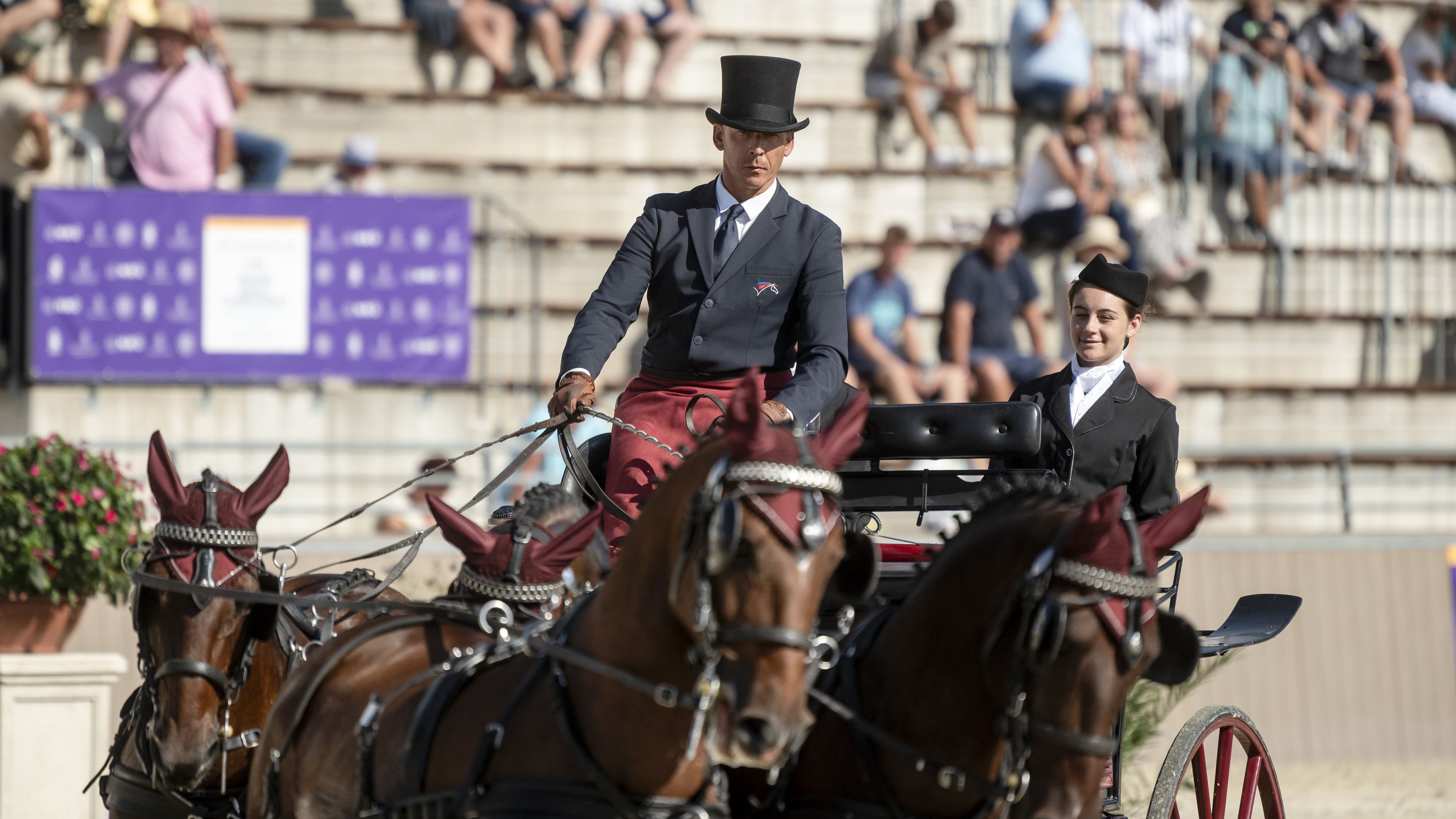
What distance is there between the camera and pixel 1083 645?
315 cm

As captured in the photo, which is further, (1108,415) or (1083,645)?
(1108,415)

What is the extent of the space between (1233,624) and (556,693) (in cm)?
219

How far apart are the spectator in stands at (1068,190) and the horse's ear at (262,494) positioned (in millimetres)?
8025

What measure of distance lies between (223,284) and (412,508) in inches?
69.3

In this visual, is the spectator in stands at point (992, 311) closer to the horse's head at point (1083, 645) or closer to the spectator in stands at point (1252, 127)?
the spectator in stands at point (1252, 127)

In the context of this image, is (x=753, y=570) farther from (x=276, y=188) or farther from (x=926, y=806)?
(x=276, y=188)

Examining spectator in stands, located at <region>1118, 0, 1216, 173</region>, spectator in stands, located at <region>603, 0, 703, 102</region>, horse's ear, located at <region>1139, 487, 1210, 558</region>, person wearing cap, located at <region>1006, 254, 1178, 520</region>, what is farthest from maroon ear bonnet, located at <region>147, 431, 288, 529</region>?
spectator in stands, located at <region>1118, 0, 1216, 173</region>

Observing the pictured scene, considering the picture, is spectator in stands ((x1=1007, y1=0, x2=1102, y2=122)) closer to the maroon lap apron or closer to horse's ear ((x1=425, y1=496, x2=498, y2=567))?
the maroon lap apron

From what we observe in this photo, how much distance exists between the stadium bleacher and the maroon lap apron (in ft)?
20.1

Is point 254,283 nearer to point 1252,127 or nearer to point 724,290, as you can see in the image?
point 724,290

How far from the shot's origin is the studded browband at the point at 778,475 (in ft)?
8.91

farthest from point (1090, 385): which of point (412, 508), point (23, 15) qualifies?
point (23, 15)

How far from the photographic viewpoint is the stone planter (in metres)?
6.39

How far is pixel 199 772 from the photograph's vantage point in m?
4.12
